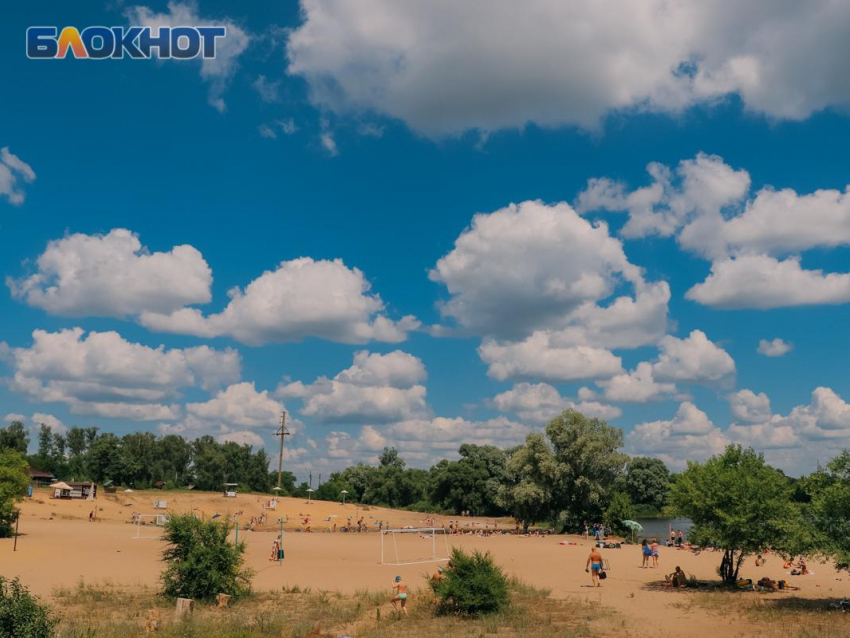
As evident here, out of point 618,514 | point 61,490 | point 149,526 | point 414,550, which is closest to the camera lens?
point 414,550

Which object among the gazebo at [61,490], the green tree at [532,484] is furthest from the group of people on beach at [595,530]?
the gazebo at [61,490]

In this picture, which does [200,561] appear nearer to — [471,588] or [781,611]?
[471,588]

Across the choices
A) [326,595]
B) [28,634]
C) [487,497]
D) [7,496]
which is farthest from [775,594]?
[487,497]

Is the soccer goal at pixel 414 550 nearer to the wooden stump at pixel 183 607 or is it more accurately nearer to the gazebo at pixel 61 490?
the wooden stump at pixel 183 607

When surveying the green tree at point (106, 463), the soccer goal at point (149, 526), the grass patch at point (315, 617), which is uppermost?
the green tree at point (106, 463)

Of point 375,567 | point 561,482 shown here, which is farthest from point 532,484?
point 375,567

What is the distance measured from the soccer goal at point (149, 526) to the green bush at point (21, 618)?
44570mm

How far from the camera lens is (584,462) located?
66.6m

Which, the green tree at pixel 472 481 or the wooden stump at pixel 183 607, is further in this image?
the green tree at pixel 472 481

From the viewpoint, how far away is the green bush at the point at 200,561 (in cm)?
2733

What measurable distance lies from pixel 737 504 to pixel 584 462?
39.5 m

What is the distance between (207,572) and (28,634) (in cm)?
1342

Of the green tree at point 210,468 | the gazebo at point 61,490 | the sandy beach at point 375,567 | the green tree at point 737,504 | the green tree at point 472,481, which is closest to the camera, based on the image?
the sandy beach at point 375,567

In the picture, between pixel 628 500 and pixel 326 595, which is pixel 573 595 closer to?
pixel 326 595
